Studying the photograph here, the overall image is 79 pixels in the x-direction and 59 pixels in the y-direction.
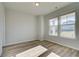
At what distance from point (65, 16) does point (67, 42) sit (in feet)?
1.77

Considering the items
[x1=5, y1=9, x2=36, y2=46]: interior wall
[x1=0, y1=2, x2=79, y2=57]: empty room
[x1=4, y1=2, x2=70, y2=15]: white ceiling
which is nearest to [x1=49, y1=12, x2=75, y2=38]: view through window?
[x1=0, y1=2, x2=79, y2=57]: empty room

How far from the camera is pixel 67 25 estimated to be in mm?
1069

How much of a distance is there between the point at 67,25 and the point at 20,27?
110cm

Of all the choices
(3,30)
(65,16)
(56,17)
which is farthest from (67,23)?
(3,30)

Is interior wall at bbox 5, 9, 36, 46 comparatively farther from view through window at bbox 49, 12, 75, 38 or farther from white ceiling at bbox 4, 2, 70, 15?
view through window at bbox 49, 12, 75, 38

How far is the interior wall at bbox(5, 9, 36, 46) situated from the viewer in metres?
1.47

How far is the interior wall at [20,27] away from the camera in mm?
1468

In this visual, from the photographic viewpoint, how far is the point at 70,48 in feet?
4.13

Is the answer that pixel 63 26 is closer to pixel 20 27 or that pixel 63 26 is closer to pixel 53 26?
pixel 53 26

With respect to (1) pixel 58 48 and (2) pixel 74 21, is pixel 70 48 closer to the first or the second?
(1) pixel 58 48

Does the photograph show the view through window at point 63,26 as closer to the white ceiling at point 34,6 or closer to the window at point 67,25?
the window at point 67,25

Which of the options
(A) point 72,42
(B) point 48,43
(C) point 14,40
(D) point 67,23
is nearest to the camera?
(D) point 67,23

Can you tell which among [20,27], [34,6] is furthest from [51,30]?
[20,27]

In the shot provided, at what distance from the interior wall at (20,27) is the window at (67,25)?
57cm
